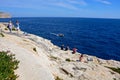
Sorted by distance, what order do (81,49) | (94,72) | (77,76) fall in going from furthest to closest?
(81,49) < (94,72) < (77,76)

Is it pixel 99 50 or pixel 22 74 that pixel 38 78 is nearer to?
pixel 22 74

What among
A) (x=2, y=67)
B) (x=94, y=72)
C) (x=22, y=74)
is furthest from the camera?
(x=94, y=72)

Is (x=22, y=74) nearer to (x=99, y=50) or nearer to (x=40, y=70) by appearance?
(x=40, y=70)

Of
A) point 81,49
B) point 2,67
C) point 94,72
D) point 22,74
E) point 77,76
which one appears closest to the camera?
point 2,67

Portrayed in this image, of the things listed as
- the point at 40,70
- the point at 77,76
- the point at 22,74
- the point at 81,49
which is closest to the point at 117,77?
the point at 77,76

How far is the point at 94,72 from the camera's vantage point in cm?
2402

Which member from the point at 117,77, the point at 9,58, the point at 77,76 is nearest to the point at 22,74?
the point at 9,58

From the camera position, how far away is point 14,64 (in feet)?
52.5

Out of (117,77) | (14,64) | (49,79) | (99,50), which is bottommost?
(99,50)

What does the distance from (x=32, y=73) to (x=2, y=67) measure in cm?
273

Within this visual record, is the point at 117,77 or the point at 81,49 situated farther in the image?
the point at 81,49

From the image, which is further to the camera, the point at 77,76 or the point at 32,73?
the point at 77,76

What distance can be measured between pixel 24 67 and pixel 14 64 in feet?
4.19

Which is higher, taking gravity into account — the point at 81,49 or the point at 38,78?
the point at 38,78
